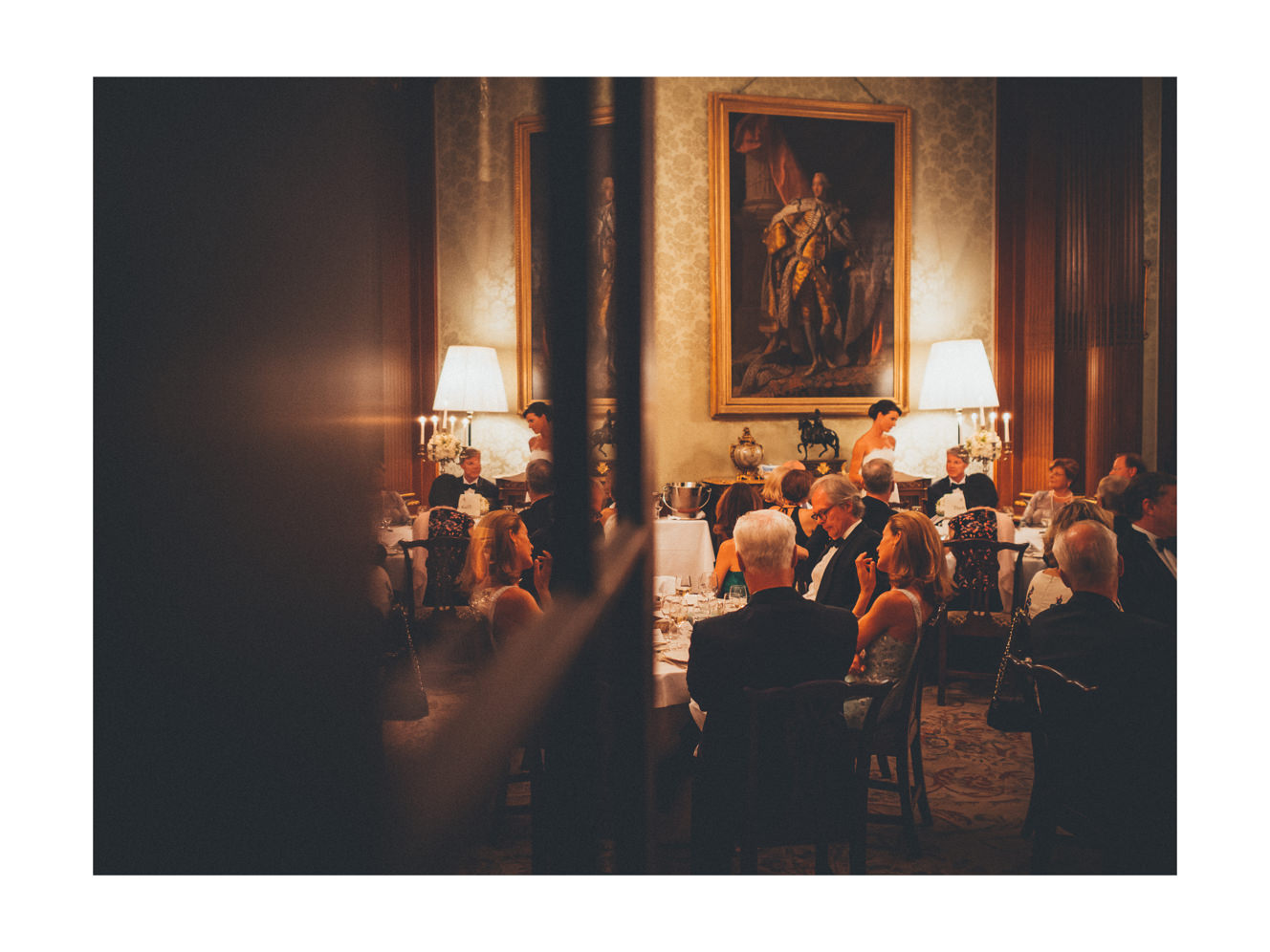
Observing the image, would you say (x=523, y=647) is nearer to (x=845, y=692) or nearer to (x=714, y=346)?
(x=845, y=692)

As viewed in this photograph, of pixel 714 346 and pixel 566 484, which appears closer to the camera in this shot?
pixel 566 484

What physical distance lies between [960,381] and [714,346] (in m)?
2.01

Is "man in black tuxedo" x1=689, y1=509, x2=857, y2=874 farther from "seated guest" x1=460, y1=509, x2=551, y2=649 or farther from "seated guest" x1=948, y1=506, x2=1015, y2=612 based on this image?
"seated guest" x1=948, y1=506, x2=1015, y2=612

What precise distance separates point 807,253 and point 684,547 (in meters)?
3.02

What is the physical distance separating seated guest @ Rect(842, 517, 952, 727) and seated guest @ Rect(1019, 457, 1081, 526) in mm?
2557

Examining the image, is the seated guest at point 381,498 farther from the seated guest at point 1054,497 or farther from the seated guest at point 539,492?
the seated guest at point 1054,497

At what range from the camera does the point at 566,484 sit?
645 millimetres

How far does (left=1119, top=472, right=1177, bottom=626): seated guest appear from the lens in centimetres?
321

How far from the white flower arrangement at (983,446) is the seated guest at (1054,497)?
29.4 inches

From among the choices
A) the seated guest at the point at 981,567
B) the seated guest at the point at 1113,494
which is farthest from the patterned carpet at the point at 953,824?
the seated guest at the point at 1113,494

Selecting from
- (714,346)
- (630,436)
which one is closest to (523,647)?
(630,436)

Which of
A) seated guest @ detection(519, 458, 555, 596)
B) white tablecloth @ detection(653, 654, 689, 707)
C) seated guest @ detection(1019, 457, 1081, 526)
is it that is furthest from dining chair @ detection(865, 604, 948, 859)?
seated guest @ detection(1019, 457, 1081, 526)

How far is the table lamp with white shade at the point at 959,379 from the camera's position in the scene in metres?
6.70

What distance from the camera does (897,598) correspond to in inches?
109
